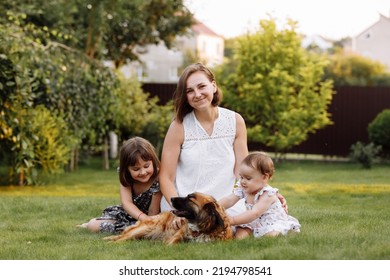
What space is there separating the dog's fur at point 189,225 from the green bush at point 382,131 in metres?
10.7

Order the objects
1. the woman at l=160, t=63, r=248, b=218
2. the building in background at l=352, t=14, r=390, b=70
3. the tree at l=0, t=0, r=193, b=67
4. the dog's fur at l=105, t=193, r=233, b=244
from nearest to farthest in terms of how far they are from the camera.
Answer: the dog's fur at l=105, t=193, r=233, b=244 → the woman at l=160, t=63, r=248, b=218 → the tree at l=0, t=0, r=193, b=67 → the building in background at l=352, t=14, r=390, b=70

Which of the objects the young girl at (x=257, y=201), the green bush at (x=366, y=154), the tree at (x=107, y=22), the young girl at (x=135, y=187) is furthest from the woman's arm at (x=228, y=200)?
the green bush at (x=366, y=154)

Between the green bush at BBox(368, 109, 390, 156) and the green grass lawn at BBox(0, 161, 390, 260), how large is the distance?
5.13m

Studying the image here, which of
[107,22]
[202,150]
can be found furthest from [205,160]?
[107,22]

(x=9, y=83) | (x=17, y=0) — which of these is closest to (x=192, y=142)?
(x=9, y=83)

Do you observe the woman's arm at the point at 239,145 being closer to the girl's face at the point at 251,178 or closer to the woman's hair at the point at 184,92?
the woman's hair at the point at 184,92

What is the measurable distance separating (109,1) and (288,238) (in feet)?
34.0

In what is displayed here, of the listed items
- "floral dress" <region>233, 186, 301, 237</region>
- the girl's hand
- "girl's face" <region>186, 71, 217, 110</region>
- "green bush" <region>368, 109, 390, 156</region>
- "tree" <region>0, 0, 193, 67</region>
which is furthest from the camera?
"green bush" <region>368, 109, 390, 156</region>

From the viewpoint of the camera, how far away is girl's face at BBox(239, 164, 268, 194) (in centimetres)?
509

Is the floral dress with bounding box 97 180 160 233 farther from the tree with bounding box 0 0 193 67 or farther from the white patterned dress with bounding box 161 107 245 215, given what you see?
the tree with bounding box 0 0 193 67

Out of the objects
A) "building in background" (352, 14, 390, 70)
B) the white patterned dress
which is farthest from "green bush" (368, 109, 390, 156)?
the white patterned dress

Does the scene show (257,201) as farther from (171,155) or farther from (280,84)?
(280,84)

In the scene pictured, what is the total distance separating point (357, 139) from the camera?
55.2ft

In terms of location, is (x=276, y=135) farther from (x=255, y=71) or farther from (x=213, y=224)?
(x=213, y=224)
